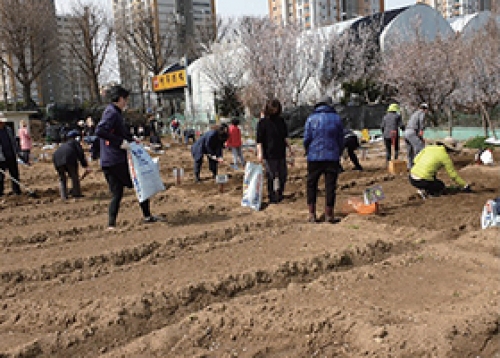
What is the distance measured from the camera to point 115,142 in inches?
230

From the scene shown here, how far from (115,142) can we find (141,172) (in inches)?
18.6

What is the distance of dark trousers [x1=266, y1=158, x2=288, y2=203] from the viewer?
7133 mm

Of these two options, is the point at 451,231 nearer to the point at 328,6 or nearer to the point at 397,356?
the point at 397,356

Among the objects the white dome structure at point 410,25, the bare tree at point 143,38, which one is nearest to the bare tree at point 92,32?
the bare tree at point 143,38

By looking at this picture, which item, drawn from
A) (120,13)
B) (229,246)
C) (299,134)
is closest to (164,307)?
(229,246)

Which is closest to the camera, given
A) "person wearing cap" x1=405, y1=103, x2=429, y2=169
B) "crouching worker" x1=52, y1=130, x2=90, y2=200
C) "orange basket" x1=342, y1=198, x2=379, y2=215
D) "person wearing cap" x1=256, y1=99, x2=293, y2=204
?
"orange basket" x1=342, y1=198, x2=379, y2=215

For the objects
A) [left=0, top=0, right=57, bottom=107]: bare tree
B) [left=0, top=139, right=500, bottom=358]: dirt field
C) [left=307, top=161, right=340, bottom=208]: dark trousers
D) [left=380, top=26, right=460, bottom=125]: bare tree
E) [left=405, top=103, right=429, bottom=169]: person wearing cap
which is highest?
[left=0, top=0, right=57, bottom=107]: bare tree

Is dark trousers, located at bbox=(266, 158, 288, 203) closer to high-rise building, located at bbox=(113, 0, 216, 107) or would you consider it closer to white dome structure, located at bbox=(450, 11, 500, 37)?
white dome structure, located at bbox=(450, 11, 500, 37)

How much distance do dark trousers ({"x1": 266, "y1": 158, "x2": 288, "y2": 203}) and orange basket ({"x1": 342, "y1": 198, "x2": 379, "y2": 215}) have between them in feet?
3.62

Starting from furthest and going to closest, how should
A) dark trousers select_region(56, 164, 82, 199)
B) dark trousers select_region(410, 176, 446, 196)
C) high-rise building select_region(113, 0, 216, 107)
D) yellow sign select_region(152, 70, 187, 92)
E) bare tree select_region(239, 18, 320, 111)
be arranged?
high-rise building select_region(113, 0, 216, 107)
yellow sign select_region(152, 70, 187, 92)
bare tree select_region(239, 18, 320, 111)
dark trousers select_region(56, 164, 82, 199)
dark trousers select_region(410, 176, 446, 196)

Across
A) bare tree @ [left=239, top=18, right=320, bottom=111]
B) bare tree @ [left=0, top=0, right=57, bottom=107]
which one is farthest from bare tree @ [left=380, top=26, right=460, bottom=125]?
bare tree @ [left=0, top=0, right=57, bottom=107]

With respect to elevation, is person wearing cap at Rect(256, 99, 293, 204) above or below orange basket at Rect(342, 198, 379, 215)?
above

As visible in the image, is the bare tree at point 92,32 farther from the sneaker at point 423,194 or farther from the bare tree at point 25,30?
the sneaker at point 423,194

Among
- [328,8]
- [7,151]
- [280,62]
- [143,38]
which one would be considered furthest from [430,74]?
[328,8]
